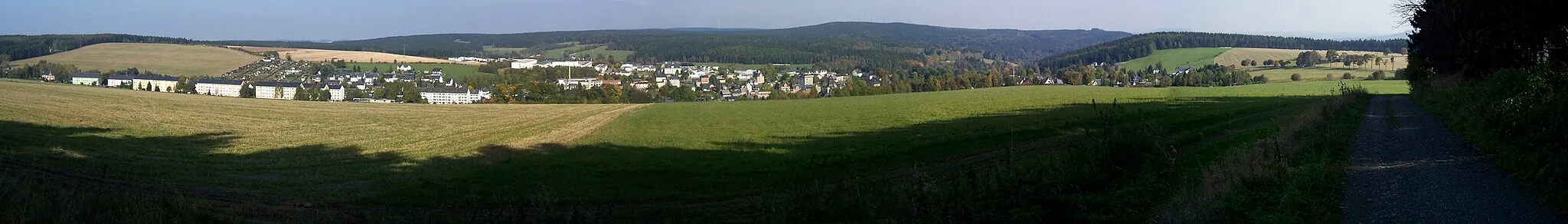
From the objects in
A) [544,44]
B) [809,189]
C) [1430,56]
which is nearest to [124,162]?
[809,189]

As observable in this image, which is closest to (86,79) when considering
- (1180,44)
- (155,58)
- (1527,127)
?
(155,58)

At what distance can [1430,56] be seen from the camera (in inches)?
1185

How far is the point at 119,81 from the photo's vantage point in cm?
6253

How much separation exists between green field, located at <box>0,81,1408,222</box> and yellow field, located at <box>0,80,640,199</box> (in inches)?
4.4

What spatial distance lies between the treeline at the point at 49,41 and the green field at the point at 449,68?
81.3 ft

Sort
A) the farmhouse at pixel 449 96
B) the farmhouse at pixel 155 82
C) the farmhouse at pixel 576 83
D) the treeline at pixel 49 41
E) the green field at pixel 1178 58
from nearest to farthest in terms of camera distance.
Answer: the farmhouse at pixel 155 82, the farmhouse at pixel 449 96, the treeline at pixel 49 41, the farmhouse at pixel 576 83, the green field at pixel 1178 58

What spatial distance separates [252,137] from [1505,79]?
3088 cm

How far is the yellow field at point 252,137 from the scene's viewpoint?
1684cm

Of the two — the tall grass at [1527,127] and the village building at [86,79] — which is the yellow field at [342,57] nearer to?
the village building at [86,79]

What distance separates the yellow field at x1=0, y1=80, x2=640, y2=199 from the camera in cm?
1684

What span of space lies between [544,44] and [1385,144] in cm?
19708

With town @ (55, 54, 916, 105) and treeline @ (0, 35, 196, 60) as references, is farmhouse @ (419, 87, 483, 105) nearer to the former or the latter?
town @ (55, 54, 916, 105)

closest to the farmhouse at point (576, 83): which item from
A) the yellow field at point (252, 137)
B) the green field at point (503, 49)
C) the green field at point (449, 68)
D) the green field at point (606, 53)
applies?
the green field at point (449, 68)

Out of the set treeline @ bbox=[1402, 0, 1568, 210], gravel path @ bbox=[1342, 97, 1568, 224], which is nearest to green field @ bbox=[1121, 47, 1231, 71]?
treeline @ bbox=[1402, 0, 1568, 210]
